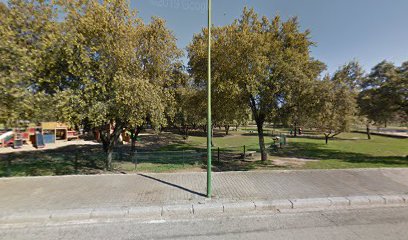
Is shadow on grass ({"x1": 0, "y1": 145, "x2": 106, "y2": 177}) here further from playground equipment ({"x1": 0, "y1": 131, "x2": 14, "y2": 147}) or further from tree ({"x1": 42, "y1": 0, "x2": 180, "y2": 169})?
playground equipment ({"x1": 0, "y1": 131, "x2": 14, "y2": 147})

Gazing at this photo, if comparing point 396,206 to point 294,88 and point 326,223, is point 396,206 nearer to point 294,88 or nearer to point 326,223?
point 326,223

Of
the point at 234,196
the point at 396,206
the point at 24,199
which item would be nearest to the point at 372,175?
the point at 396,206

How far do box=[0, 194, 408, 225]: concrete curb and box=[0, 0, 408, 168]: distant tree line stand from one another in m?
2.96

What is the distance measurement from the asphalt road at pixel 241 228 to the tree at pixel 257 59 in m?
6.42

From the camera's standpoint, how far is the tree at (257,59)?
9.79 m

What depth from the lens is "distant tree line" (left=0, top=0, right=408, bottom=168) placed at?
244 inches

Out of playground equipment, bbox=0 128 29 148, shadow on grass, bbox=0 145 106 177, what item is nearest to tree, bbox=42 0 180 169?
shadow on grass, bbox=0 145 106 177

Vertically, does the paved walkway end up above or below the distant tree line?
below

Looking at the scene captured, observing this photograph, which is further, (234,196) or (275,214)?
(234,196)

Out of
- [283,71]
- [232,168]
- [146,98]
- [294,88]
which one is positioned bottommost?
[232,168]

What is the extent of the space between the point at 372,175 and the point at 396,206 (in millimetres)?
2502

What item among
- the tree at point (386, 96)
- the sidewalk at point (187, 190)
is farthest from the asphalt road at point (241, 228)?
the tree at point (386, 96)

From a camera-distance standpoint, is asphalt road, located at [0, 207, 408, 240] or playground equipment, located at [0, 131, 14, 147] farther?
playground equipment, located at [0, 131, 14, 147]

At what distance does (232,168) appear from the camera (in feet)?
36.7
